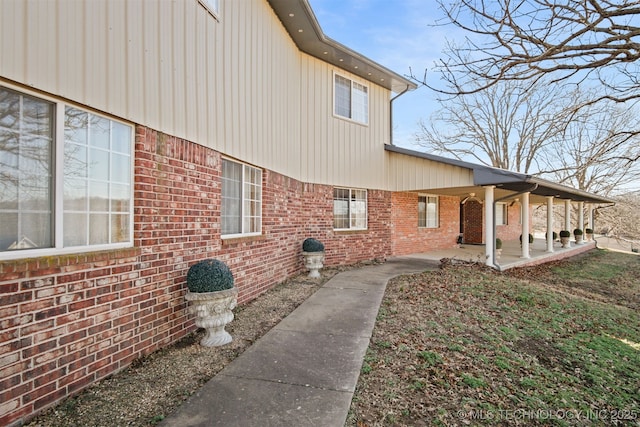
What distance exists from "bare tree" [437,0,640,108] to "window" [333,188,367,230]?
595 centimetres

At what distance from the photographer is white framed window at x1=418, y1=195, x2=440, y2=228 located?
12.6 meters

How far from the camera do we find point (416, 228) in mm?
12141

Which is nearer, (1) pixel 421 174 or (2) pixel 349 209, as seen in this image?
(2) pixel 349 209

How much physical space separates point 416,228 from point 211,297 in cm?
990

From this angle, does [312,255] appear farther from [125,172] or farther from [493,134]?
[493,134]

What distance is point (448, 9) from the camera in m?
3.55

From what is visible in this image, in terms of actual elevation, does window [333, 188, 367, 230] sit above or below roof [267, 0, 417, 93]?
below

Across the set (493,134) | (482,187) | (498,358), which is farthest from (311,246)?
(493,134)

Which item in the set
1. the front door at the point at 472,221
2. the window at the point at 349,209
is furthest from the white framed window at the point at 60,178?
the front door at the point at 472,221

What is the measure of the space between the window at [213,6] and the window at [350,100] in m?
5.14

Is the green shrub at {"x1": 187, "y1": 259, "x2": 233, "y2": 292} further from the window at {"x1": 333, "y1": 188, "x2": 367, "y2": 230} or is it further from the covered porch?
the covered porch

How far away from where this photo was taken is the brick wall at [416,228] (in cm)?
1127

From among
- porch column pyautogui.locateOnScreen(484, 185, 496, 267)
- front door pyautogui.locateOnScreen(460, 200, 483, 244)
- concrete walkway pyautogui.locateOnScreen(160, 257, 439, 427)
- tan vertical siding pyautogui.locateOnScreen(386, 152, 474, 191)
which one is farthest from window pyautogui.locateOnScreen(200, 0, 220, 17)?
front door pyautogui.locateOnScreen(460, 200, 483, 244)

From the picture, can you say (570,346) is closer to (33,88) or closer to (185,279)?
(185,279)
